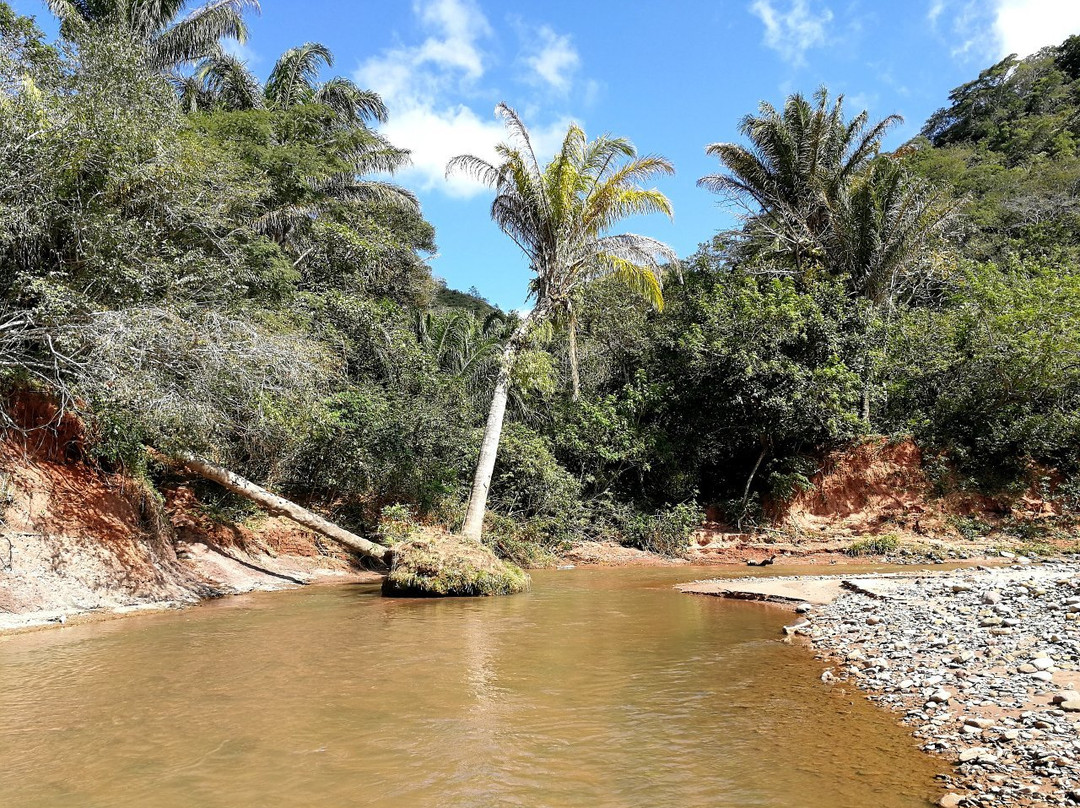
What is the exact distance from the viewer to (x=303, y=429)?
12.5 metres

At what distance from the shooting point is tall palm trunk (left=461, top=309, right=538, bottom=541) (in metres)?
13.2

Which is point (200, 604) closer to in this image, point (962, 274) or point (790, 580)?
point (790, 580)

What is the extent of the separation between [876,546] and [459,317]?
47.8 ft

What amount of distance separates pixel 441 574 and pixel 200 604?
12.1 feet

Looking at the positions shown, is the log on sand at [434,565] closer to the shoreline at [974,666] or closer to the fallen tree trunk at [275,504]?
the fallen tree trunk at [275,504]

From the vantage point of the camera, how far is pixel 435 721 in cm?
483

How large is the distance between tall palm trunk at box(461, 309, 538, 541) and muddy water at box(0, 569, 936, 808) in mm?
4915

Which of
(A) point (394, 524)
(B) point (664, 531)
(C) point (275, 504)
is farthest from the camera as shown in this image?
(B) point (664, 531)

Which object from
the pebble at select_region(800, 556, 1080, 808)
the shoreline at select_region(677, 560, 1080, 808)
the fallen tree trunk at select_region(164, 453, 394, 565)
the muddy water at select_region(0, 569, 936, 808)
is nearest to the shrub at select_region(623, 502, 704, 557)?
the fallen tree trunk at select_region(164, 453, 394, 565)

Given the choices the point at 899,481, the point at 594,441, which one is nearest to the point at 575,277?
the point at 594,441

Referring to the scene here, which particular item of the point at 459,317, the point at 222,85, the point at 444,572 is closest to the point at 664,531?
the point at 444,572

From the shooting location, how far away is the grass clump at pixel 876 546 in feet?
55.6

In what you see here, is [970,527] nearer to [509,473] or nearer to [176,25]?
[509,473]

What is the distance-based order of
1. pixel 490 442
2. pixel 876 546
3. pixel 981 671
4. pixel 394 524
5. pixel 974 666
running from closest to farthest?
pixel 981 671 → pixel 974 666 → pixel 490 442 → pixel 394 524 → pixel 876 546
